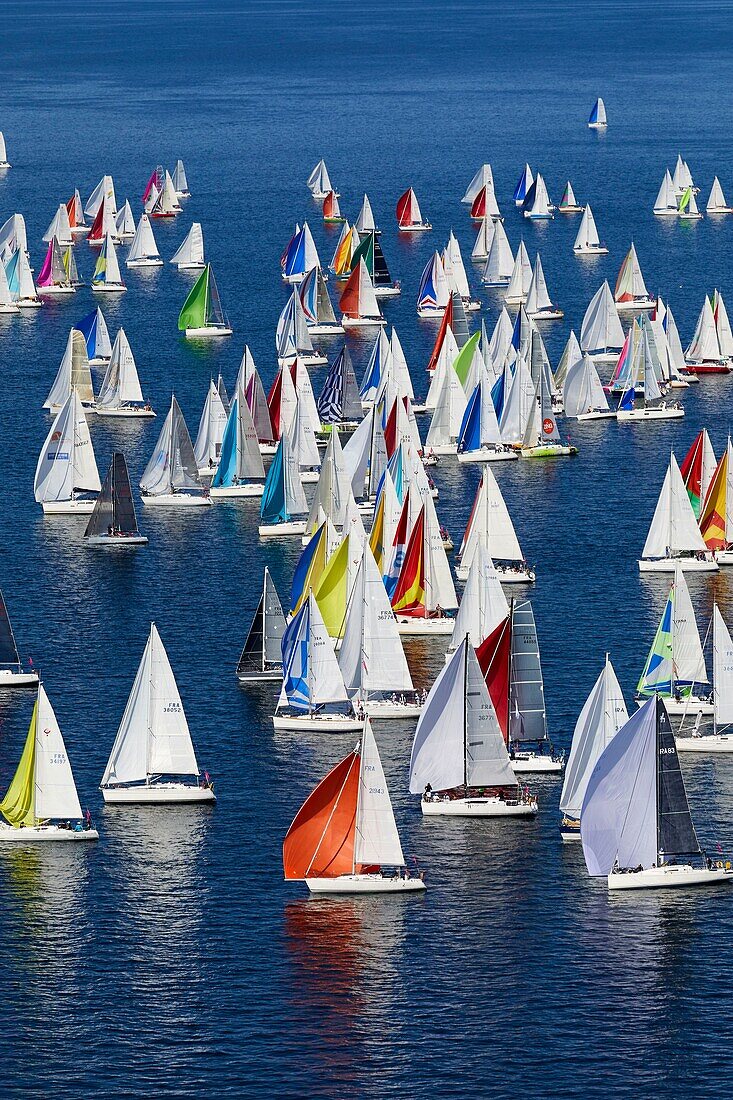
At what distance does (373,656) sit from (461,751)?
1378 centimetres

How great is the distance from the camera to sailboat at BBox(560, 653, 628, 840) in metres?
99.1

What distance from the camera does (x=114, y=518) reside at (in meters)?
143

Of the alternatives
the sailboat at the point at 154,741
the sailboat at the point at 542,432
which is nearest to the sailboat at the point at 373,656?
the sailboat at the point at 154,741

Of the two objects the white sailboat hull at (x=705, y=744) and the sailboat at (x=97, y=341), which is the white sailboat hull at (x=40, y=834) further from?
the sailboat at (x=97, y=341)

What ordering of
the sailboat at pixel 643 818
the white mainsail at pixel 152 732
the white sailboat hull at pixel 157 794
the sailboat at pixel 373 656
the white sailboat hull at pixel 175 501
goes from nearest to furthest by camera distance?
the sailboat at pixel 643 818
the white sailboat hull at pixel 157 794
the white mainsail at pixel 152 732
the sailboat at pixel 373 656
the white sailboat hull at pixel 175 501

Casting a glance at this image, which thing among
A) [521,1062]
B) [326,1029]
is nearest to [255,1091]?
[326,1029]

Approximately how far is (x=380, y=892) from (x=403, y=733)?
17.0m

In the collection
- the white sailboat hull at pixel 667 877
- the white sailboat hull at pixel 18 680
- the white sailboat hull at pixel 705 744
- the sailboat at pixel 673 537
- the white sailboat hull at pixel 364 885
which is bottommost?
the white sailboat hull at pixel 667 877

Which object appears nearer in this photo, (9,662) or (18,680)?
(18,680)

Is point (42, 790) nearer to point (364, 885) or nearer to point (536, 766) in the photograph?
Answer: point (364, 885)

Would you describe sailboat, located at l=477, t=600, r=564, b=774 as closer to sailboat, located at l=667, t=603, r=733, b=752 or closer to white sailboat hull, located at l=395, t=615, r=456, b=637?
sailboat, located at l=667, t=603, r=733, b=752

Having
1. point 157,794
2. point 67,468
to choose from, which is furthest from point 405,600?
point 67,468

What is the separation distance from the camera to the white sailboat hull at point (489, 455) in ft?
532

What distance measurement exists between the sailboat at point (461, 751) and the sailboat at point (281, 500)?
142 ft
